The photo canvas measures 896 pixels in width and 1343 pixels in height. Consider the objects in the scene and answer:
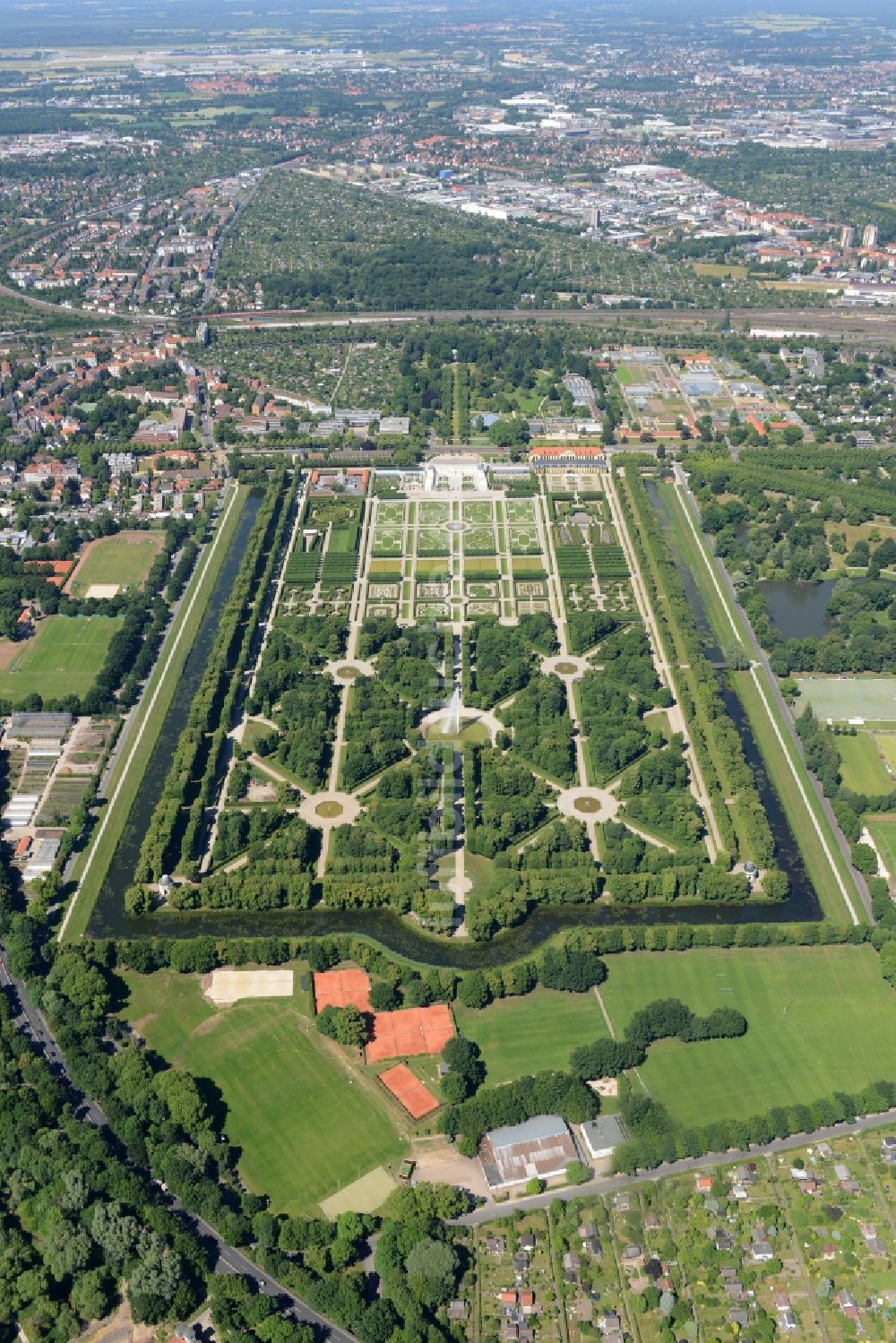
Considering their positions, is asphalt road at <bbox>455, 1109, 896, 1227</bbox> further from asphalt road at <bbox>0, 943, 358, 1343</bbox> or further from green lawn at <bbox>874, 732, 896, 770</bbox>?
green lawn at <bbox>874, 732, 896, 770</bbox>

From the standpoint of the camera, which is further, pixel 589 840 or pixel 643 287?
pixel 643 287

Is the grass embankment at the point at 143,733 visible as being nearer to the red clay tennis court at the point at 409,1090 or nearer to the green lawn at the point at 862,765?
the red clay tennis court at the point at 409,1090

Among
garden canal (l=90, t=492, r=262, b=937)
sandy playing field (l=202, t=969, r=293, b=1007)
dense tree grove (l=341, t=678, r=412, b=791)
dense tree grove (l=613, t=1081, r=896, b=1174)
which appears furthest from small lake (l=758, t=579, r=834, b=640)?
sandy playing field (l=202, t=969, r=293, b=1007)

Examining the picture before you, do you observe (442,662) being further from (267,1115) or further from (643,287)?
(643,287)

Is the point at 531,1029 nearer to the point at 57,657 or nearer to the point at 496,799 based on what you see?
the point at 496,799

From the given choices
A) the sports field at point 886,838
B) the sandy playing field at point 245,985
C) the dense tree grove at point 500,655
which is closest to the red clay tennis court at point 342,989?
the sandy playing field at point 245,985

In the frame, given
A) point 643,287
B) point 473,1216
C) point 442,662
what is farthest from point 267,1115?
point 643,287
